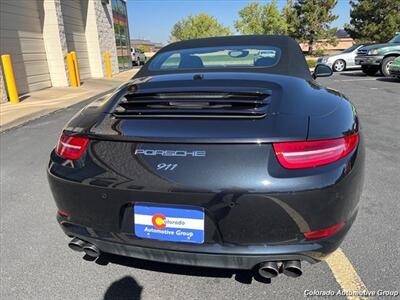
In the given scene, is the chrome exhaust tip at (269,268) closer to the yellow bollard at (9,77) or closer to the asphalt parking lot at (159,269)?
the asphalt parking lot at (159,269)

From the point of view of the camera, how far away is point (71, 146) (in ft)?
6.51

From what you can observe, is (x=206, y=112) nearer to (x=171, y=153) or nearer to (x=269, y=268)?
(x=171, y=153)

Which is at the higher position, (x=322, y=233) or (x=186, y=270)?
(x=322, y=233)

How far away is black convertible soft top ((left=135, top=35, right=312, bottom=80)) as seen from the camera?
265 centimetres

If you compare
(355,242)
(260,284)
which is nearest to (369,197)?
(355,242)

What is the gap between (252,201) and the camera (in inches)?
64.1

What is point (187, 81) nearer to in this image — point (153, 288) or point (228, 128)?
point (228, 128)

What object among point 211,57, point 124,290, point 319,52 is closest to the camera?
point 124,290

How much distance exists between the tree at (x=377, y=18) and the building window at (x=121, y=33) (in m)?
21.8

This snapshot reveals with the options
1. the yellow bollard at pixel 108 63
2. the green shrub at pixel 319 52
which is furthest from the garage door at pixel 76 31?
the green shrub at pixel 319 52

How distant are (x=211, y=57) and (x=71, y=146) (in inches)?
67.3

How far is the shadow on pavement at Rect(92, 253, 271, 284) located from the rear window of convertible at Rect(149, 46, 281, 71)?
1.66 m

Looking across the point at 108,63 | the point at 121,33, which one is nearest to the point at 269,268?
the point at 108,63

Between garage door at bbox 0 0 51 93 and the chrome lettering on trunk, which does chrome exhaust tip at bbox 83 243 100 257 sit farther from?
garage door at bbox 0 0 51 93
